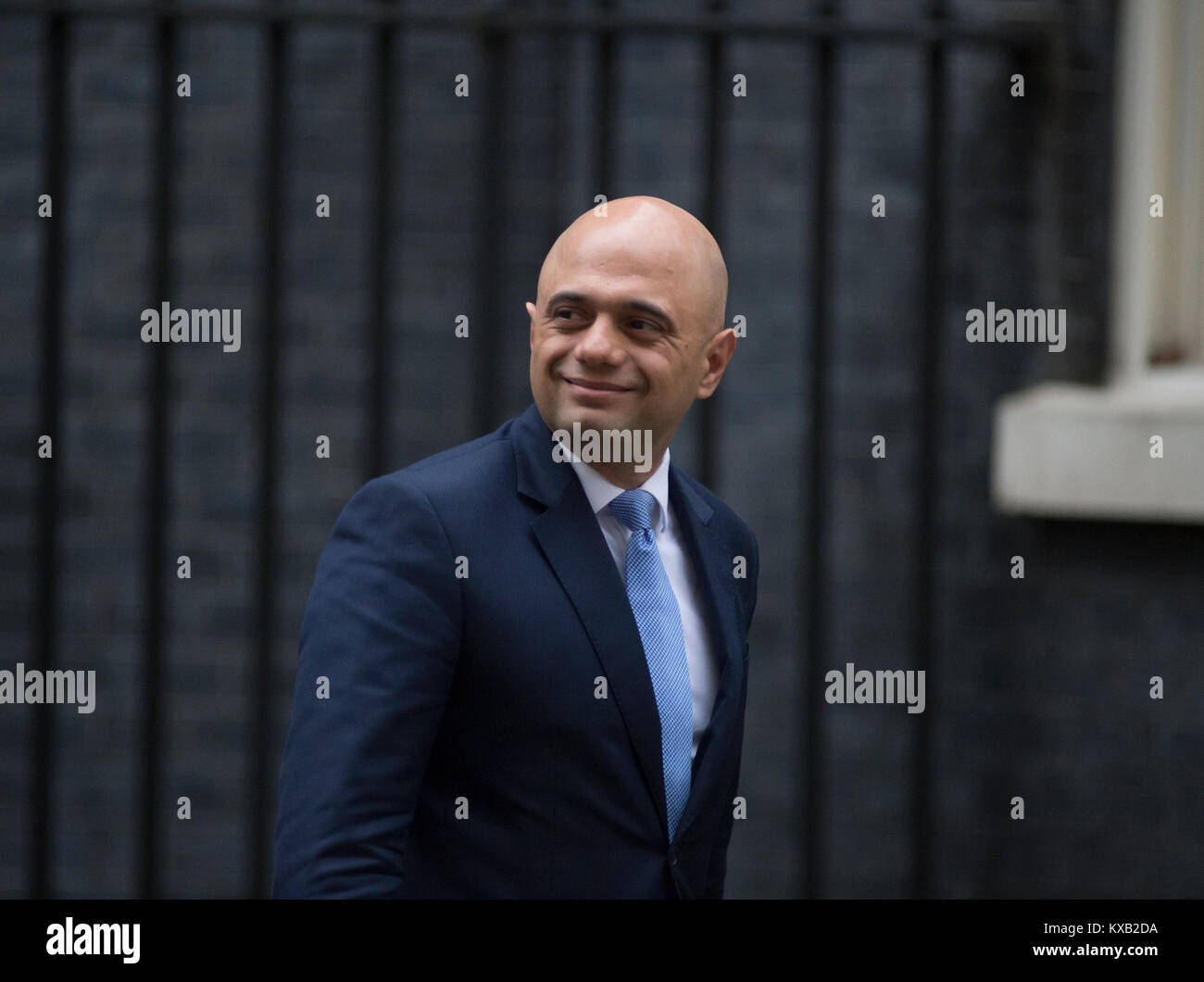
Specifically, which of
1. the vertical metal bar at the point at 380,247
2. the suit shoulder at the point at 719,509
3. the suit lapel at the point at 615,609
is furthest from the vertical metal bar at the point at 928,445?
the suit lapel at the point at 615,609

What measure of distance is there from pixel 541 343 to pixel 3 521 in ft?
10.6

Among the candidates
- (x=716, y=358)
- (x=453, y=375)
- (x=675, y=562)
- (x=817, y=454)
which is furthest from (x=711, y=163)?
(x=675, y=562)

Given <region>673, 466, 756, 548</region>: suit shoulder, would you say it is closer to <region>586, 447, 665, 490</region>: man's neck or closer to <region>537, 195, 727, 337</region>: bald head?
<region>586, 447, 665, 490</region>: man's neck

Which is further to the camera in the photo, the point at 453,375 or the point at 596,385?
the point at 453,375

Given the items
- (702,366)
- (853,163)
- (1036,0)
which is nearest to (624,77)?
(853,163)

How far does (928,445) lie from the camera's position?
4094 millimetres

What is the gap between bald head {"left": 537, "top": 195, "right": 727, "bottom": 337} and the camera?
207 centimetres

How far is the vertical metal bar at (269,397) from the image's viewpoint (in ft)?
12.8

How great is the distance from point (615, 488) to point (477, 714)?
1.33 ft

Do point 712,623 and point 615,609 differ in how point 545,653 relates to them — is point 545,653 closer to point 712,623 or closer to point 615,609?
point 615,609

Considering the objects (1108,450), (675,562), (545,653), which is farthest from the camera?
(1108,450)

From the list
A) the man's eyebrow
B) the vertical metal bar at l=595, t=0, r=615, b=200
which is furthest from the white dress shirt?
the vertical metal bar at l=595, t=0, r=615, b=200

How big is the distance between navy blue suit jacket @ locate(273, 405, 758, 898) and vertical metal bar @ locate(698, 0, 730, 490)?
182cm
